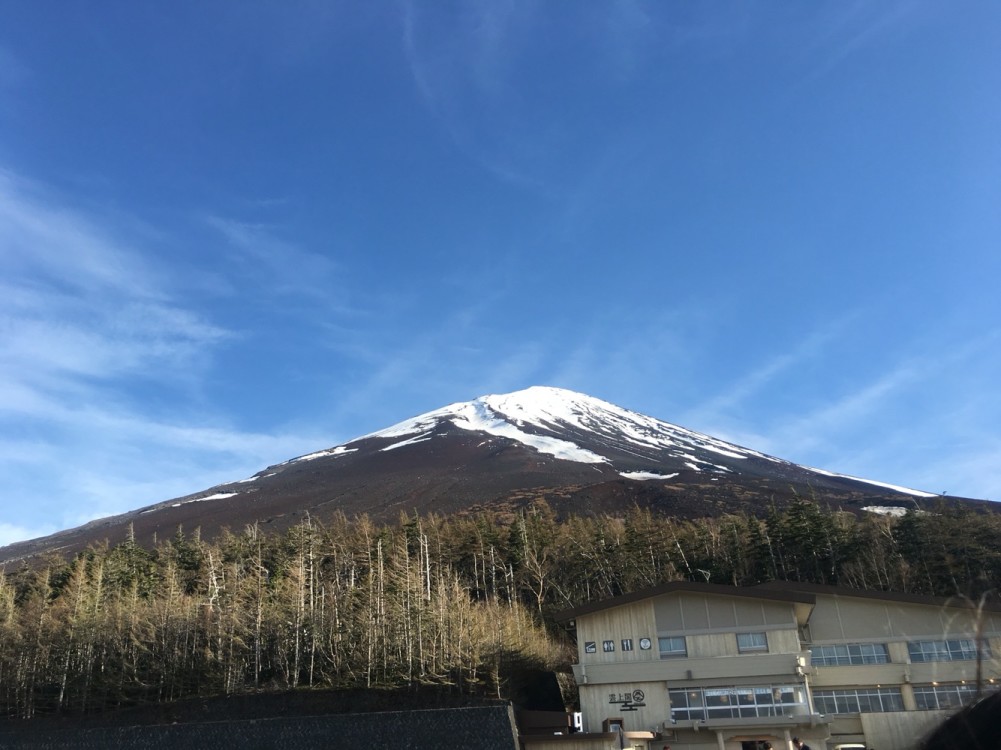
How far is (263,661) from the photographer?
28547 millimetres

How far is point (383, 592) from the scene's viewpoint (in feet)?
98.8

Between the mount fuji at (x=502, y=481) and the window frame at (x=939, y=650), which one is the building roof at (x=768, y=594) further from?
the mount fuji at (x=502, y=481)

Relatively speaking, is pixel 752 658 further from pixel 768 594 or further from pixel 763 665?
pixel 768 594

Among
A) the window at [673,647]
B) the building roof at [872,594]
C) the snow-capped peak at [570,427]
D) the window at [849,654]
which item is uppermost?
the snow-capped peak at [570,427]

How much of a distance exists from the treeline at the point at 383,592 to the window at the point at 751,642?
6.46 metres

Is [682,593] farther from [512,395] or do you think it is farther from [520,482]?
[512,395]

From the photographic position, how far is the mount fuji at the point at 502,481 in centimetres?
8025

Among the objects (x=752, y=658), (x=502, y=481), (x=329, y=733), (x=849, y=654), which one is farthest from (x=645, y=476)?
(x=329, y=733)

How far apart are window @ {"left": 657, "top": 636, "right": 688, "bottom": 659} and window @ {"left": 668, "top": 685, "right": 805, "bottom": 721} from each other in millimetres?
1127

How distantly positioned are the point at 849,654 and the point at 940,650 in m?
2.61

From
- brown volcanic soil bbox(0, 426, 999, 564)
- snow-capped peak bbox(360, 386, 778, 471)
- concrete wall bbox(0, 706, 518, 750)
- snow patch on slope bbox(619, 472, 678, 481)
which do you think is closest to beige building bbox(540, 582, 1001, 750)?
concrete wall bbox(0, 706, 518, 750)

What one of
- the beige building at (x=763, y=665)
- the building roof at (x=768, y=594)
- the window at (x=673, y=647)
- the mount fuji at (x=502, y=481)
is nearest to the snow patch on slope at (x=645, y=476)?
the mount fuji at (x=502, y=481)

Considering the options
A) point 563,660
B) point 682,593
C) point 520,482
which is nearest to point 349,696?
point 563,660

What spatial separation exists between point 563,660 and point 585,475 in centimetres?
6981
